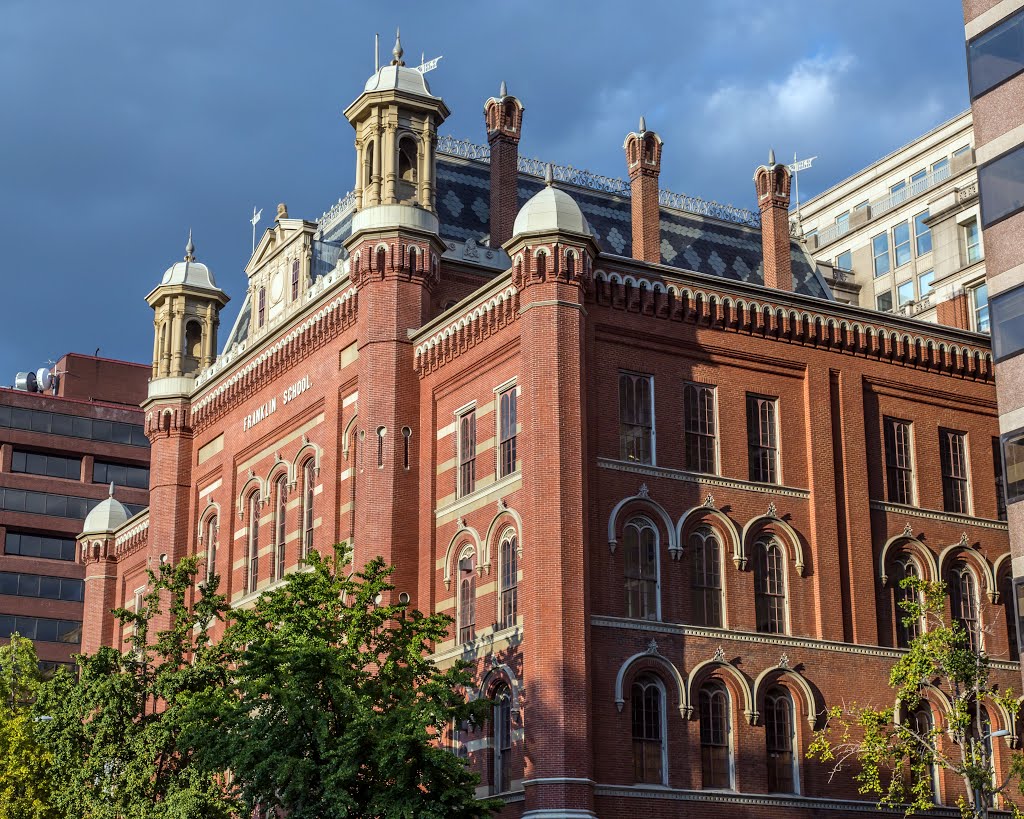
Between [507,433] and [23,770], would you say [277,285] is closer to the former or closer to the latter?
[507,433]

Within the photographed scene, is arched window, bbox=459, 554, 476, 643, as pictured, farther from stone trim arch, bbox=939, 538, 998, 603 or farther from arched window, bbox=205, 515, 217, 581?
arched window, bbox=205, 515, 217, 581

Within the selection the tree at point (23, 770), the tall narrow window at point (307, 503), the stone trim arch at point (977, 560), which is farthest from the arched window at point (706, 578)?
the tree at point (23, 770)

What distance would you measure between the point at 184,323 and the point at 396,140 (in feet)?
54.9

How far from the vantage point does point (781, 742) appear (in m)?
45.3

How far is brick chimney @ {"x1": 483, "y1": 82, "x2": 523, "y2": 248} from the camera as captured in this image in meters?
54.8

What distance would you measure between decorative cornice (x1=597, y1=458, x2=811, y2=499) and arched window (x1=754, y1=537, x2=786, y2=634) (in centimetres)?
143

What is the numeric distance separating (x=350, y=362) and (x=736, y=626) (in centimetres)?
1552

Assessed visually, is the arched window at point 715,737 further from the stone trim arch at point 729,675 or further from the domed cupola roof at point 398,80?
the domed cupola roof at point 398,80

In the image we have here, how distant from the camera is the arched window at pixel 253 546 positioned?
58125 millimetres

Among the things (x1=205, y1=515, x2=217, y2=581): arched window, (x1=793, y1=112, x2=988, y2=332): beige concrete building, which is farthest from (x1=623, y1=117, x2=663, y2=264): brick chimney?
(x1=793, y1=112, x2=988, y2=332): beige concrete building

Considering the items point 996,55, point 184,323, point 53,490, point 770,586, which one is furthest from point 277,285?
point 53,490

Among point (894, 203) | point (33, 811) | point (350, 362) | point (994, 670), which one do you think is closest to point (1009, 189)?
point (994, 670)

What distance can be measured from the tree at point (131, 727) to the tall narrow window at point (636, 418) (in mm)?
11964

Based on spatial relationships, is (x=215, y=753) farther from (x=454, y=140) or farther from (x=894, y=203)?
(x=894, y=203)
